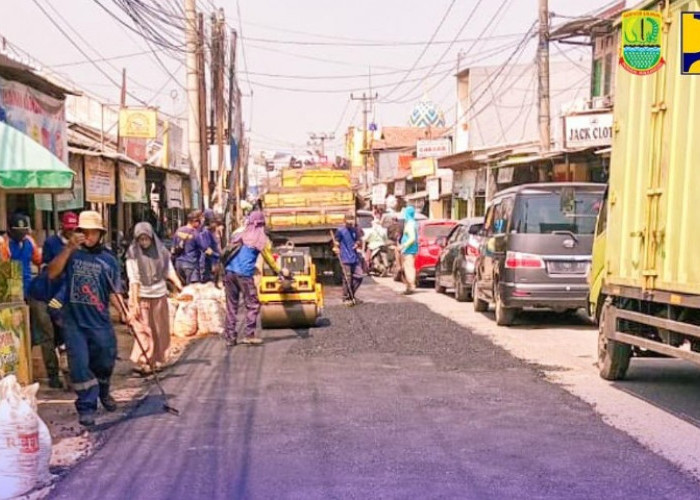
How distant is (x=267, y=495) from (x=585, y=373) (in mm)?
5180

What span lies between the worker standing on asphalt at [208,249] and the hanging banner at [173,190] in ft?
23.0

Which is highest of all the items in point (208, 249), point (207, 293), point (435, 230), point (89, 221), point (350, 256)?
point (89, 221)

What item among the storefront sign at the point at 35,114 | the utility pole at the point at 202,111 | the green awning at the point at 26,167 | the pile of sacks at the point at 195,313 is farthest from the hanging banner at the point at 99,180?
the green awning at the point at 26,167

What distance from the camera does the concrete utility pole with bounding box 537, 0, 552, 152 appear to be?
21656 millimetres

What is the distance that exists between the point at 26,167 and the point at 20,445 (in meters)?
4.06

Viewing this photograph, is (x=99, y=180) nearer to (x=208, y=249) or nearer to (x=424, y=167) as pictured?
(x=208, y=249)

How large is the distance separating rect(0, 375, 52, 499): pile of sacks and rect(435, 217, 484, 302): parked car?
1087 centimetres

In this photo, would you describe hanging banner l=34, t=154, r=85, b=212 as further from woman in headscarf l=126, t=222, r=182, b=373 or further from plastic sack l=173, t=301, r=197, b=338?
woman in headscarf l=126, t=222, r=182, b=373

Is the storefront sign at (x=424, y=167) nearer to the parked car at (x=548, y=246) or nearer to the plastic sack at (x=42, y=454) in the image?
the parked car at (x=548, y=246)

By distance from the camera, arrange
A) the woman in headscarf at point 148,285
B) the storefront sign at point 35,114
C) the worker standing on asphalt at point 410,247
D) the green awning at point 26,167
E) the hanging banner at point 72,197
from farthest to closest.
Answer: the worker standing on asphalt at point 410,247 → the hanging banner at point 72,197 → the storefront sign at point 35,114 → the woman in headscarf at point 148,285 → the green awning at point 26,167

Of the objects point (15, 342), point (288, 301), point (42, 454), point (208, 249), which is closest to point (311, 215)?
point (208, 249)

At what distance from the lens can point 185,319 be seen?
12.4 meters

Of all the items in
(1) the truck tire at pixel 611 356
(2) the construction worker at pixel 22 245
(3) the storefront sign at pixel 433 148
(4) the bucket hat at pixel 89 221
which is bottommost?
(1) the truck tire at pixel 611 356

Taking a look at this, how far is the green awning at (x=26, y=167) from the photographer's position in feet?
27.4
